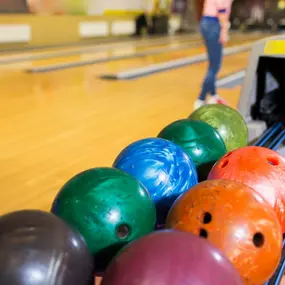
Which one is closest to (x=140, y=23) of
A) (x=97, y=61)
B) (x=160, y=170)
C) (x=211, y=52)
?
(x=97, y=61)

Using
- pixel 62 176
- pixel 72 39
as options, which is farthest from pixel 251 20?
pixel 62 176

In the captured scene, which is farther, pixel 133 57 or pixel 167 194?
pixel 133 57

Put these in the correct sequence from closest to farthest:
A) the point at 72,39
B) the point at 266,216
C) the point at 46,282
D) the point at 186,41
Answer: the point at 46,282, the point at 266,216, the point at 72,39, the point at 186,41

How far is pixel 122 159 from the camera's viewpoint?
4.81 feet

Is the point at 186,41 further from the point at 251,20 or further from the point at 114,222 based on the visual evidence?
the point at 114,222

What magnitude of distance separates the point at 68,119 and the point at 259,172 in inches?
67.8

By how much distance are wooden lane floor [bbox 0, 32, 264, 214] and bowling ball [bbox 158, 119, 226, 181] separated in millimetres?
498

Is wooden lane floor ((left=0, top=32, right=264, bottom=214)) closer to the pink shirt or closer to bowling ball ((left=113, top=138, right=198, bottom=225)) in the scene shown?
bowling ball ((left=113, top=138, right=198, bottom=225))

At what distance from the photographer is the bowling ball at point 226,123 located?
1.91 meters

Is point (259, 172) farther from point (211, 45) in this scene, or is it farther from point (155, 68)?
point (155, 68)

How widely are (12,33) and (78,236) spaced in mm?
5919

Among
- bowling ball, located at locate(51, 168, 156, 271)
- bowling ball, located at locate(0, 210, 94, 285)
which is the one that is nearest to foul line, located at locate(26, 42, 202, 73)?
bowling ball, located at locate(51, 168, 156, 271)

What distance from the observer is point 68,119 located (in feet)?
9.62

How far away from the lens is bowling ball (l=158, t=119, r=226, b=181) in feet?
5.46
